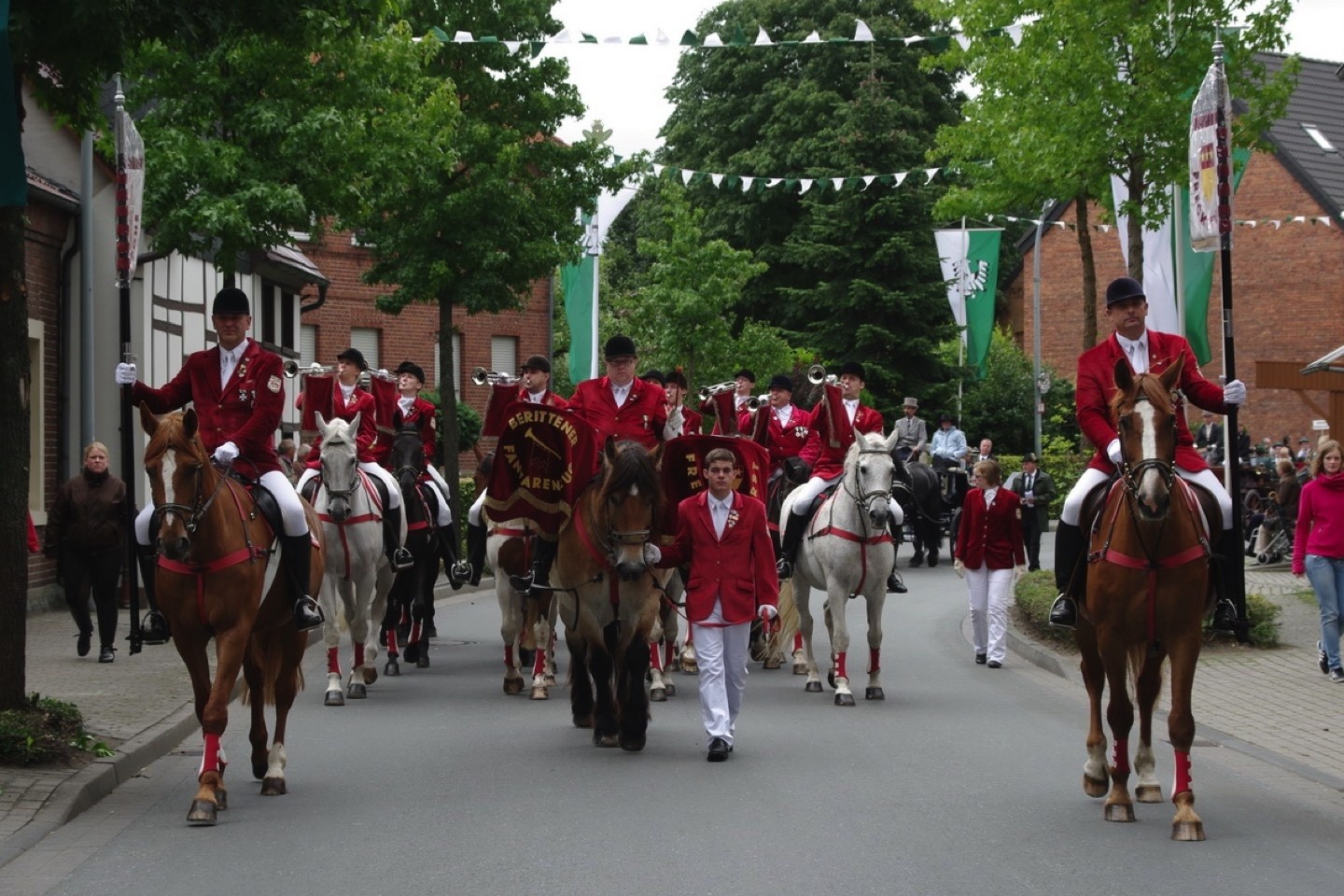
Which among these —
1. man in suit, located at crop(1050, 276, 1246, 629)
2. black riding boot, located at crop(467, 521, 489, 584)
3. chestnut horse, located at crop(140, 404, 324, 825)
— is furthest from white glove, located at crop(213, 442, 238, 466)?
black riding boot, located at crop(467, 521, 489, 584)

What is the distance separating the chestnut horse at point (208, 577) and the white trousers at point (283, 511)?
0.49 feet

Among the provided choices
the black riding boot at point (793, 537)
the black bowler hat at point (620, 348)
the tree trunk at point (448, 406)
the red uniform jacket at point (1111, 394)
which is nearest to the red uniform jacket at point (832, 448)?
the black riding boot at point (793, 537)

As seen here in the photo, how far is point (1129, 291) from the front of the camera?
9984mm

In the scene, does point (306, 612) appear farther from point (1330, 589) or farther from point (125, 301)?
point (1330, 589)

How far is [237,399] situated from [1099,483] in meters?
4.96

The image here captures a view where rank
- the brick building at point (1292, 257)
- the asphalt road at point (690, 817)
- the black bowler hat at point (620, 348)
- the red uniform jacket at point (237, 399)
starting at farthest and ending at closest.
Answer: the brick building at point (1292, 257)
the black bowler hat at point (620, 348)
the red uniform jacket at point (237, 399)
the asphalt road at point (690, 817)

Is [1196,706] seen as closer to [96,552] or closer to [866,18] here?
[96,552]

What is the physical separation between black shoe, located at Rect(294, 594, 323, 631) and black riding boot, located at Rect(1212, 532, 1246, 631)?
5.08 metres

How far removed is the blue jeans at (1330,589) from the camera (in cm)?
1598

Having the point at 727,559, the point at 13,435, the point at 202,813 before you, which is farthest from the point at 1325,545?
the point at 13,435

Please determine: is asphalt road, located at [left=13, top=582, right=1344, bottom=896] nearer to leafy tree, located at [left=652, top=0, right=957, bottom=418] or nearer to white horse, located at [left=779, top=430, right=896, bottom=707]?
white horse, located at [left=779, top=430, right=896, bottom=707]

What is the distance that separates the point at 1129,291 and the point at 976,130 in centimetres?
1322

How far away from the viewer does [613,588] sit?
11.9 metres

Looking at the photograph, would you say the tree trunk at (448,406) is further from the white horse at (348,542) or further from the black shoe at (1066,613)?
the black shoe at (1066,613)
